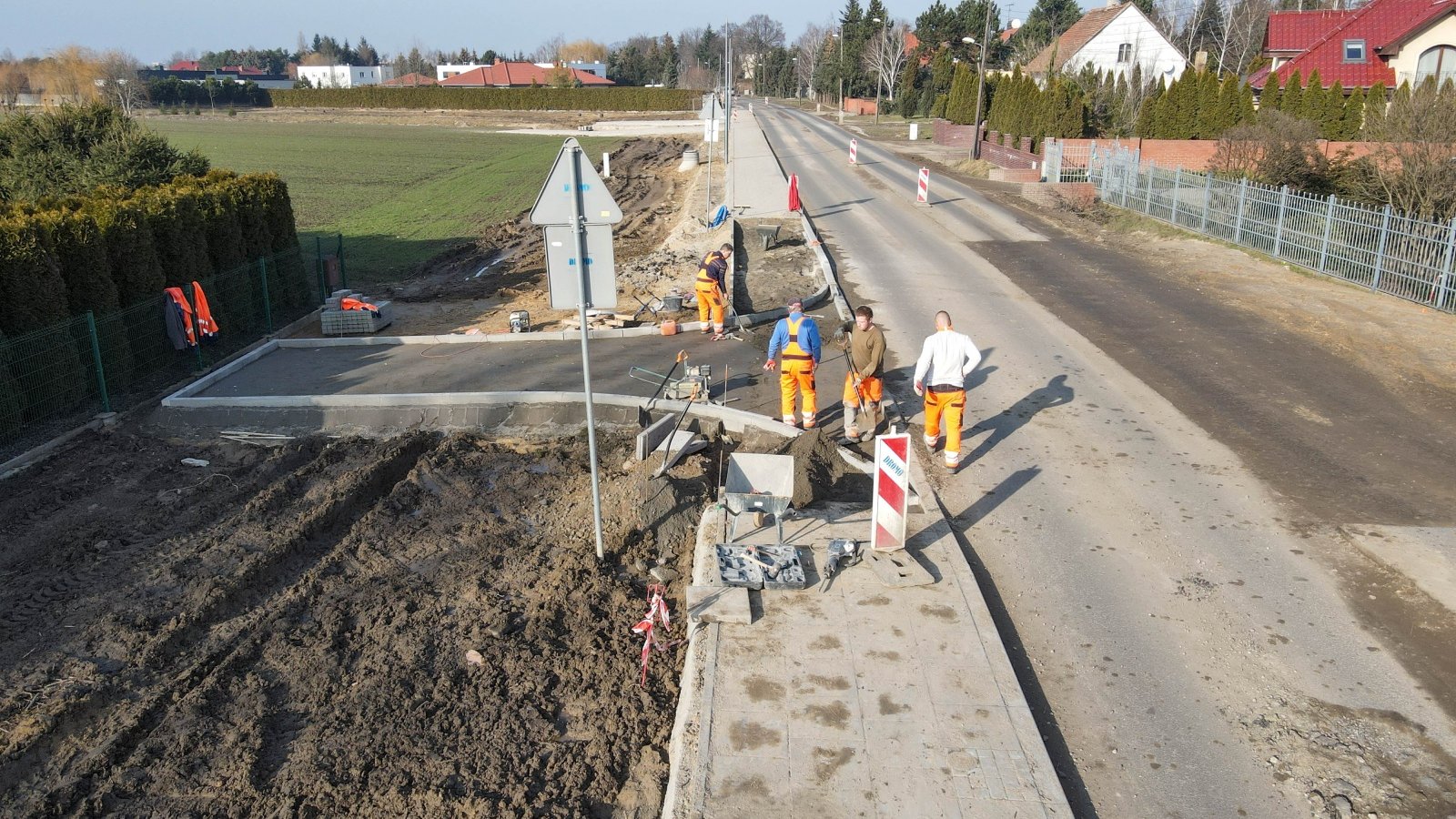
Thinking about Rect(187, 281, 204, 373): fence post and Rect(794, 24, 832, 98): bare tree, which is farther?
Rect(794, 24, 832, 98): bare tree

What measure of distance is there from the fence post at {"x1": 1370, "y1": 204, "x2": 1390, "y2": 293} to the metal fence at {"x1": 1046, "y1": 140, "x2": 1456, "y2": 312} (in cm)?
2

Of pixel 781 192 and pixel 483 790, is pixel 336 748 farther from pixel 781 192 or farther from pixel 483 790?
pixel 781 192

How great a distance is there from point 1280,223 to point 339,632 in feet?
65.5

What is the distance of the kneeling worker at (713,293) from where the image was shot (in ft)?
48.9

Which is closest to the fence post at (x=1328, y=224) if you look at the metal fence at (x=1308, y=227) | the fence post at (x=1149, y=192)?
the metal fence at (x=1308, y=227)

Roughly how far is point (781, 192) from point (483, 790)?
28.5 m

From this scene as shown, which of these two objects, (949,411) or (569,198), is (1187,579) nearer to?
(949,411)

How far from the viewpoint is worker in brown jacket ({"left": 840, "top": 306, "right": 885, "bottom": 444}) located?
1054 centimetres

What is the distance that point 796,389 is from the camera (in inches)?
437

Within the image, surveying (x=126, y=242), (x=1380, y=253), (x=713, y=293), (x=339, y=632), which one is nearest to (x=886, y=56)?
(x=1380, y=253)

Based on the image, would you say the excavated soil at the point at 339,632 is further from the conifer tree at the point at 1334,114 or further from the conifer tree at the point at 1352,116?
the conifer tree at the point at 1334,114

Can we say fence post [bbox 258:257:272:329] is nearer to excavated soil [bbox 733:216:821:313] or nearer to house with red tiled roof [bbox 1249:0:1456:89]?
excavated soil [bbox 733:216:821:313]

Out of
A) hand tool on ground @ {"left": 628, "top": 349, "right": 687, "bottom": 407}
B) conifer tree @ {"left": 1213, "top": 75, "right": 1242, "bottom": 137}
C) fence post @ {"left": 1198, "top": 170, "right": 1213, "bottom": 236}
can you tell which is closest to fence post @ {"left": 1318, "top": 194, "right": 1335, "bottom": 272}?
fence post @ {"left": 1198, "top": 170, "right": 1213, "bottom": 236}

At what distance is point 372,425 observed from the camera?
11695mm
